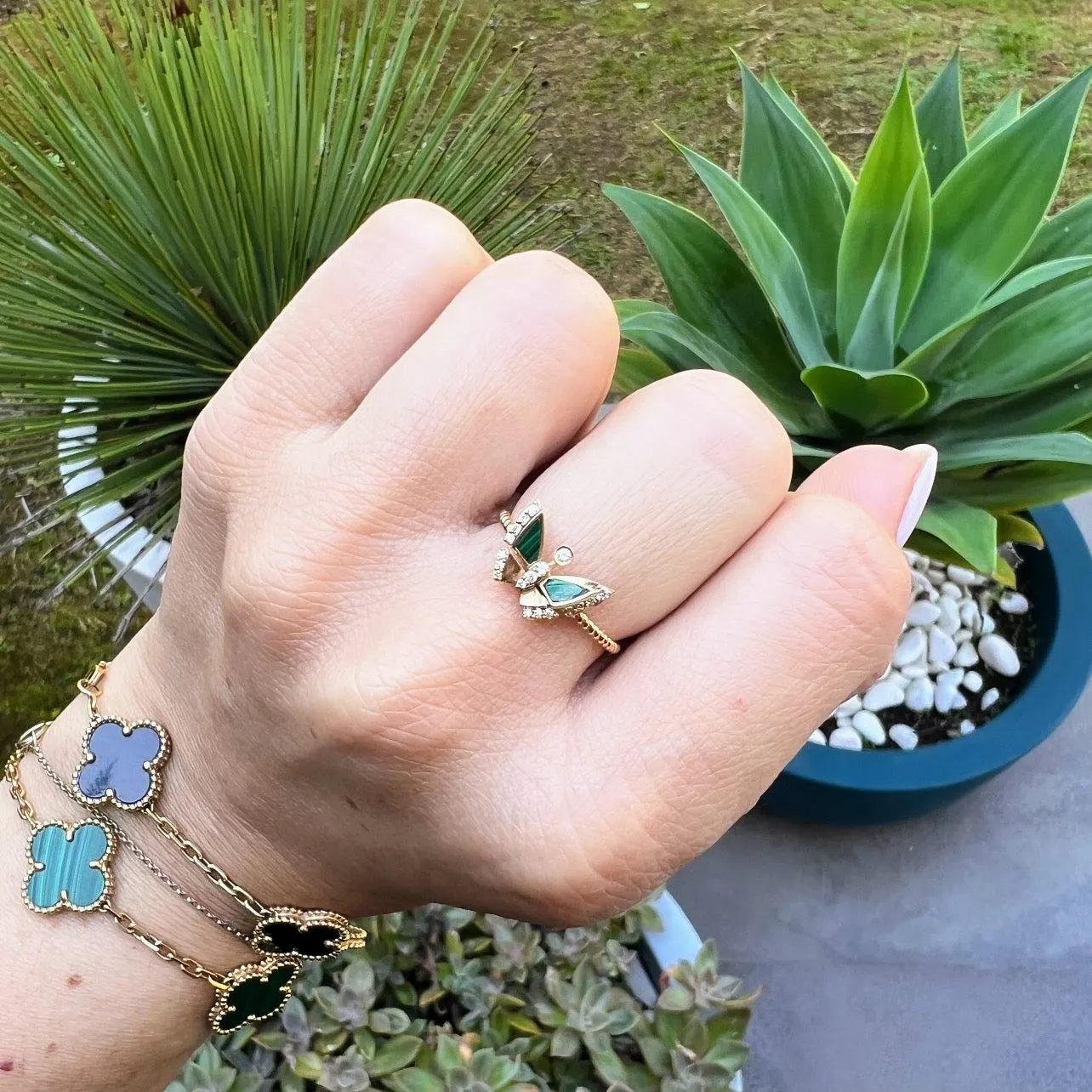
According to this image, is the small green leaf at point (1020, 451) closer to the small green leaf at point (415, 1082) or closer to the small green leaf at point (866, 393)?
the small green leaf at point (866, 393)

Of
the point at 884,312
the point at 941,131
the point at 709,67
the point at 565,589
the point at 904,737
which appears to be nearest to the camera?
the point at 565,589

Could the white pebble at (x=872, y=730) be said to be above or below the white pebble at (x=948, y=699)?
above

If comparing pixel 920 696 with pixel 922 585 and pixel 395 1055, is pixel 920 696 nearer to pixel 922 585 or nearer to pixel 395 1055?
pixel 922 585

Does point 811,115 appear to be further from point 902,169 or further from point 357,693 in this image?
point 357,693

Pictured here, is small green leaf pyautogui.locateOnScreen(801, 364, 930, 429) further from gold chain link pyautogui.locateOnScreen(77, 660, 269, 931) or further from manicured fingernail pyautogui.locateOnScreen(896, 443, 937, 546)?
gold chain link pyautogui.locateOnScreen(77, 660, 269, 931)

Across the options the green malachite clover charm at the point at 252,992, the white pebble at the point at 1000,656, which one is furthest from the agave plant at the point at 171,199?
the white pebble at the point at 1000,656

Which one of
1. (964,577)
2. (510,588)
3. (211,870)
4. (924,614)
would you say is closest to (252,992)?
(211,870)
